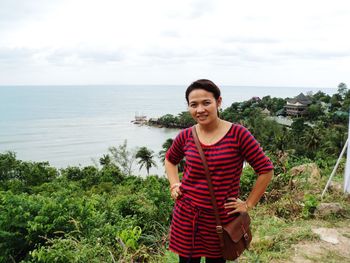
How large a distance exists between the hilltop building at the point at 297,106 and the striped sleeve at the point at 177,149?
2120 inches

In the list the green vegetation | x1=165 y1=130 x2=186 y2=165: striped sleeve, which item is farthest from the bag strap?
the green vegetation

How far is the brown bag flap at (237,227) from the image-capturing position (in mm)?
1556

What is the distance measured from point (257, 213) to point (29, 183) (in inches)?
880

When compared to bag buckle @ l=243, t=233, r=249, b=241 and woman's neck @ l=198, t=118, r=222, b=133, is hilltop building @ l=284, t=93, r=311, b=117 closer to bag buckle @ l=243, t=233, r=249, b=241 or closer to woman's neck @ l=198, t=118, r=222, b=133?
bag buckle @ l=243, t=233, r=249, b=241

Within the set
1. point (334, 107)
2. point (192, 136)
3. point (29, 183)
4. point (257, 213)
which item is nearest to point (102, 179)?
point (29, 183)

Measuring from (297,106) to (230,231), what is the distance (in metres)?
57.0

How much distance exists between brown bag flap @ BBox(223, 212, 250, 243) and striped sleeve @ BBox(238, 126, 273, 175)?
24 centimetres

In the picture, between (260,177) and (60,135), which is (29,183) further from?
(60,135)

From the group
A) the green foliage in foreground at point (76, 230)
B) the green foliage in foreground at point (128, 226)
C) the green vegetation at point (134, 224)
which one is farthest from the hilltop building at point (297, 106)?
the green foliage in foreground at point (76, 230)

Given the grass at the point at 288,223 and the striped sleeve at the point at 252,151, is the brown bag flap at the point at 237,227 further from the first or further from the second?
the grass at the point at 288,223

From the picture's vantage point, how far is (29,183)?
23125 millimetres

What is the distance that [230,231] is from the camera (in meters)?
1.55

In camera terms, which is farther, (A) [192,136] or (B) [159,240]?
(B) [159,240]

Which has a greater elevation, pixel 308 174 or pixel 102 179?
pixel 308 174
